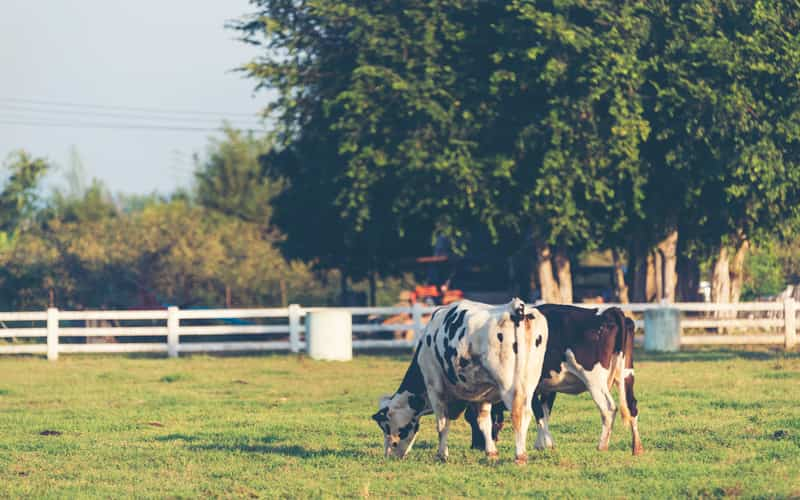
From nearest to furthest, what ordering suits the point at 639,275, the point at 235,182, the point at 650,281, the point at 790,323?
the point at 790,323, the point at 639,275, the point at 650,281, the point at 235,182

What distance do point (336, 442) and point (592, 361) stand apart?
318 centimetres

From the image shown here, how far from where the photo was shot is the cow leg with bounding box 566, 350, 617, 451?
502 inches

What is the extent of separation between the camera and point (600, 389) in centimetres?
1284

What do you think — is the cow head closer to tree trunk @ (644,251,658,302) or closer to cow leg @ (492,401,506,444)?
cow leg @ (492,401,506,444)

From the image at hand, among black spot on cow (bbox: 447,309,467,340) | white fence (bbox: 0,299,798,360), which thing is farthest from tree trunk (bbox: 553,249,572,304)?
black spot on cow (bbox: 447,309,467,340)

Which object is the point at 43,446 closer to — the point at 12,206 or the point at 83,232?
the point at 83,232

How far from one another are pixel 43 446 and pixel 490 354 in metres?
5.61

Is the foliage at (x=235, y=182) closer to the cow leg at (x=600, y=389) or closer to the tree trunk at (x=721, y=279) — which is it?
the tree trunk at (x=721, y=279)

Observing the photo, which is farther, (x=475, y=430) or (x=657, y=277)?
(x=657, y=277)

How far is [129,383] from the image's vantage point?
2308 centimetres

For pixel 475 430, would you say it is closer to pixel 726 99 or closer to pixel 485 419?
pixel 485 419

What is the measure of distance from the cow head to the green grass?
0.19 meters

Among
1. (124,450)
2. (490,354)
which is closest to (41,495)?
(124,450)

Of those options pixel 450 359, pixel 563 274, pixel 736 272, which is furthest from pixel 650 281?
pixel 450 359
